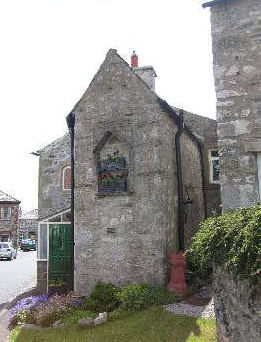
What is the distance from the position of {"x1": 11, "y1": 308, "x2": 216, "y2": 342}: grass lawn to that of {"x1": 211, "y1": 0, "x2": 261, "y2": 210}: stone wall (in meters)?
2.72

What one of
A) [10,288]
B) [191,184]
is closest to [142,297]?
[191,184]

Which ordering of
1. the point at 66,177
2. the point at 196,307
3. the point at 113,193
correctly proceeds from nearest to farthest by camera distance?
1. the point at 196,307
2. the point at 113,193
3. the point at 66,177

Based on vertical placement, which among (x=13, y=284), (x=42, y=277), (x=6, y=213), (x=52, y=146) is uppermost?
(x=52, y=146)

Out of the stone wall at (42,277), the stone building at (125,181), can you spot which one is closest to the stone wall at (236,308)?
the stone building at (125,181)

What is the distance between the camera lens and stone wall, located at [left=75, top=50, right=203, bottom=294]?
11.7 metres

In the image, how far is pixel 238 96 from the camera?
8703 mm

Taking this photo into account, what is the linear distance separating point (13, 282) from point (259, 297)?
59.4 ft

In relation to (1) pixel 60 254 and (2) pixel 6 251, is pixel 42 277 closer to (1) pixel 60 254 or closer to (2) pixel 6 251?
(1) pixel 60 254

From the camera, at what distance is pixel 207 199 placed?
17641 millimetres

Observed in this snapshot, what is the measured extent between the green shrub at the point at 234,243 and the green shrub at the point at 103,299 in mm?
5363

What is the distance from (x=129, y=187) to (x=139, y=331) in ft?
15.2

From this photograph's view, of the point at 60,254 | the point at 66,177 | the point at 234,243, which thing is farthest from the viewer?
the point at 66,177

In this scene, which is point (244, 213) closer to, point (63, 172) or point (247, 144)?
point (247, 144)

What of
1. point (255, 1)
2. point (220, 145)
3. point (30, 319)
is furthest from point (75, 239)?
point (255, 1)
